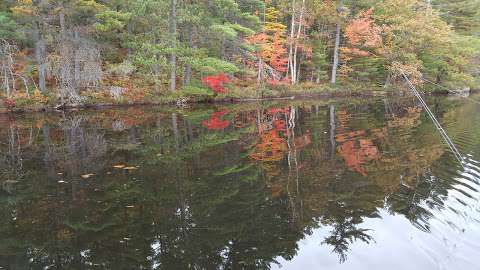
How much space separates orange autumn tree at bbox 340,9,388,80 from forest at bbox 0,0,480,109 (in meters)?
0.10

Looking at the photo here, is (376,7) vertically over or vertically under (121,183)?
over

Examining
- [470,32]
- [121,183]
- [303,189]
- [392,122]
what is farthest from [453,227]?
[470,32]

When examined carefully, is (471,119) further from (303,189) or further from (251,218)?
(251,218)

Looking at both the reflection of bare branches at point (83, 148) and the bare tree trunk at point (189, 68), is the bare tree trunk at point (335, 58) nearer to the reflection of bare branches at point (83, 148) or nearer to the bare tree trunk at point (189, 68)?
the bare tree trunk at point (189, 68)

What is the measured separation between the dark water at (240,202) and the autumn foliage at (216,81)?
13904 mm

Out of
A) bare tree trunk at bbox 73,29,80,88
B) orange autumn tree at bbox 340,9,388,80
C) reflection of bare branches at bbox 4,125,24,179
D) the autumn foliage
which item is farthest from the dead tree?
orange autumn tree at bbox 340,9,388,80

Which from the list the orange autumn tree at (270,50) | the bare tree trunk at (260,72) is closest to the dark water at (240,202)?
the bare tree trunk at (260,72)

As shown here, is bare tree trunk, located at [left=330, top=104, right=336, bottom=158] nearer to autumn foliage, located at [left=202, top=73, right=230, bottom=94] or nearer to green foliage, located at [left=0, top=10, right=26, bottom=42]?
autumn foliage, located at [left=202, top=73, right=230, bottom=94]

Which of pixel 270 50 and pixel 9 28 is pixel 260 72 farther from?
pixel 9 28

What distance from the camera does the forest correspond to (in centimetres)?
2422

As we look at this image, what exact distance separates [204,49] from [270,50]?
6418 millimetres

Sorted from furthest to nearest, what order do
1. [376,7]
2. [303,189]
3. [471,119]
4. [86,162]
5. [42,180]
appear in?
[376,7] < [471,119] < [86,162] < [42,180] < [303,189]

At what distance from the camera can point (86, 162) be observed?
10.6 m

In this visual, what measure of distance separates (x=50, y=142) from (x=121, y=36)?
1621cm
